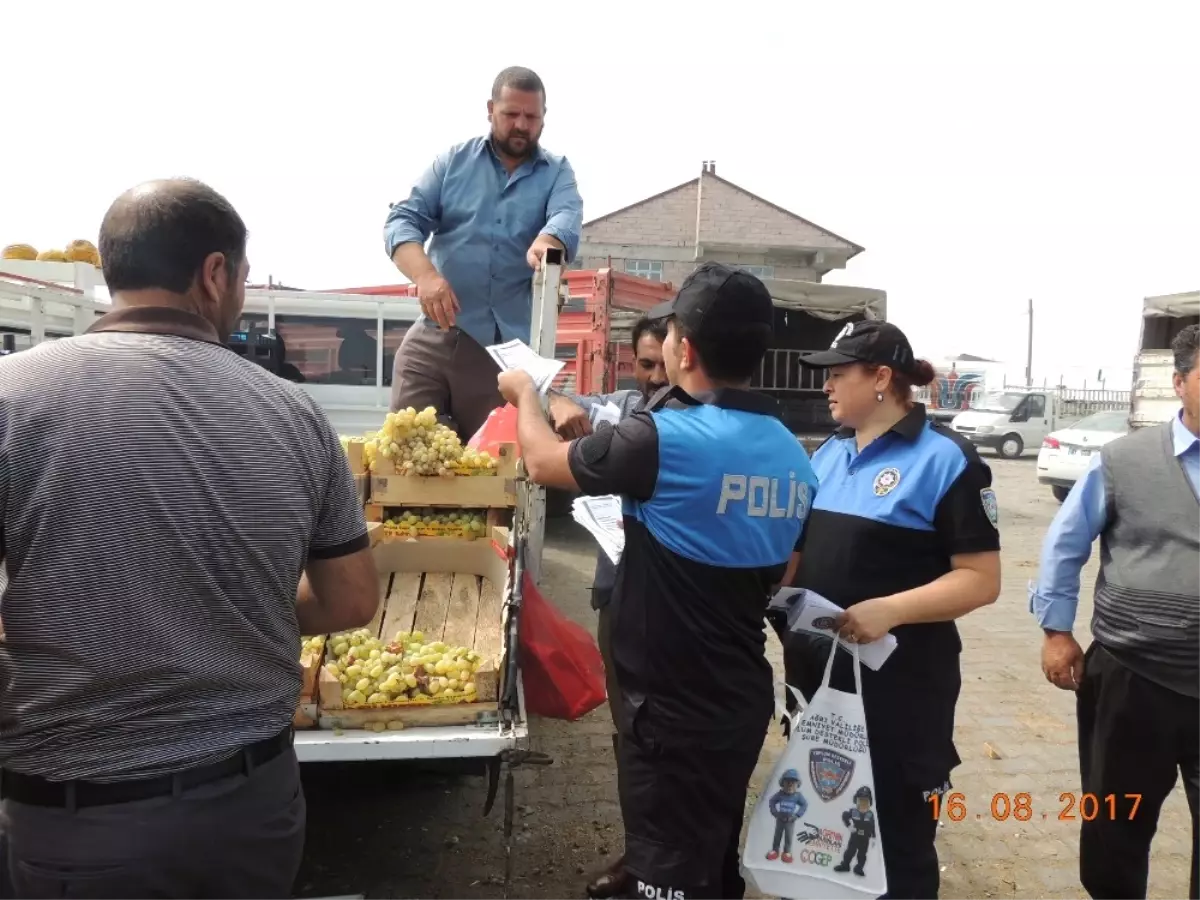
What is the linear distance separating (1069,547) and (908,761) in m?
0.97

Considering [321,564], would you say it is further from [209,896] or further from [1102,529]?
[1102,529]

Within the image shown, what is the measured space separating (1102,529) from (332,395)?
733 cm

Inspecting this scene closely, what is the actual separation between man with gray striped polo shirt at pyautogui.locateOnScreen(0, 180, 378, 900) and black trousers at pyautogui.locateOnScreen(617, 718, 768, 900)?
2.94 ft

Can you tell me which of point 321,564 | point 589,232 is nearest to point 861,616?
point 321,564

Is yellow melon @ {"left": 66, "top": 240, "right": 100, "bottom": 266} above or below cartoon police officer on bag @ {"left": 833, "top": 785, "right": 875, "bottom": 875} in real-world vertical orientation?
above

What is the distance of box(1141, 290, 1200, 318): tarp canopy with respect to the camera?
10969 millimetres

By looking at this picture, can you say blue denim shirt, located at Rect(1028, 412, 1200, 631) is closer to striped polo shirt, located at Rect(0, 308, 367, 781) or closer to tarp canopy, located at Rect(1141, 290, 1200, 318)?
striped polo shirt, located at Rect(0, 308, 367, 781)

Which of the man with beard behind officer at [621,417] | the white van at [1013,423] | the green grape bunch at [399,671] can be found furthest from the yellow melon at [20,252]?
the white van at [1013,423]

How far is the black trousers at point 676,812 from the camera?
2.11 meters

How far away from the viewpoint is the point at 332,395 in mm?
8664

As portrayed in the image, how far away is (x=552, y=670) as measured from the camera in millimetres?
2990

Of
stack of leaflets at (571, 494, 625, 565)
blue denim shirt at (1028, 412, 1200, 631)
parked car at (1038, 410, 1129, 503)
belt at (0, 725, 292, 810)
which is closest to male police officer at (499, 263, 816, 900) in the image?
stack of leaflets at (571, 494, 625, 565)

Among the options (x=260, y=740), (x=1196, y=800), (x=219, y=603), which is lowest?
(x=1196, y=800)
